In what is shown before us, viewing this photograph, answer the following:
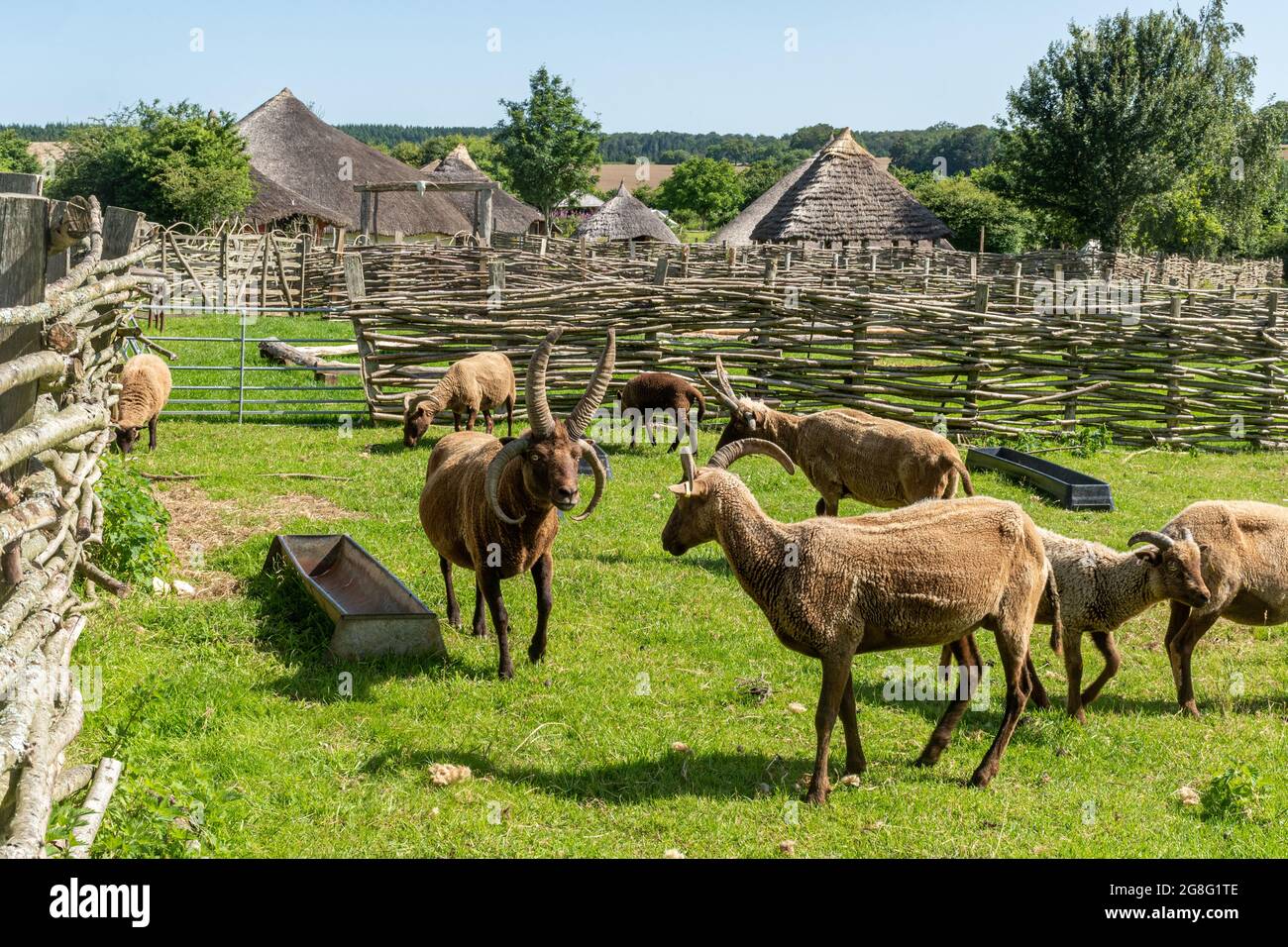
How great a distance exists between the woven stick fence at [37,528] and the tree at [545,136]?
48.5 metres

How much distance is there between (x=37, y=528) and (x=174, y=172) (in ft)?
115

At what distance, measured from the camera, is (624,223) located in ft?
161

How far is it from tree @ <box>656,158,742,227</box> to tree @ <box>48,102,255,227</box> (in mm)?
44584

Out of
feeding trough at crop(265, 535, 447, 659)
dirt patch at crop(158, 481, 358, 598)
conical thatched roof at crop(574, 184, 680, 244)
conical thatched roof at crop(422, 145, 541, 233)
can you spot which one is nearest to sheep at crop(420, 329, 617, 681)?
feeding trough at crop(265, 535, 447, 659)

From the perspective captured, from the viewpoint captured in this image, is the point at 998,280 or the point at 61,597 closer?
the point at 61,597

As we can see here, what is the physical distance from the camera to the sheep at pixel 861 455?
8.38m

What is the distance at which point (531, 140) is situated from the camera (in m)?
51.9

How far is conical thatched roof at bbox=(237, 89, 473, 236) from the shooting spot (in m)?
45.0

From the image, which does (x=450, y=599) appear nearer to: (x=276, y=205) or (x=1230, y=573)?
(x=1230, y=573)

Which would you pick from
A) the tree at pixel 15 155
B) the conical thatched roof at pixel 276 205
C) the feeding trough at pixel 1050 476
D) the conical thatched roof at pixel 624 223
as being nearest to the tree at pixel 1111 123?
the conical thatched roof at pixel 624 223

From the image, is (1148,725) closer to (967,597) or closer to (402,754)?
(967,597)

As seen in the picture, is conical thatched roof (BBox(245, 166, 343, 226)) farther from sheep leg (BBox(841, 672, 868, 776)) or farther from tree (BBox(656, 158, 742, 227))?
tree (BBox(656, 158, 742, 227))
